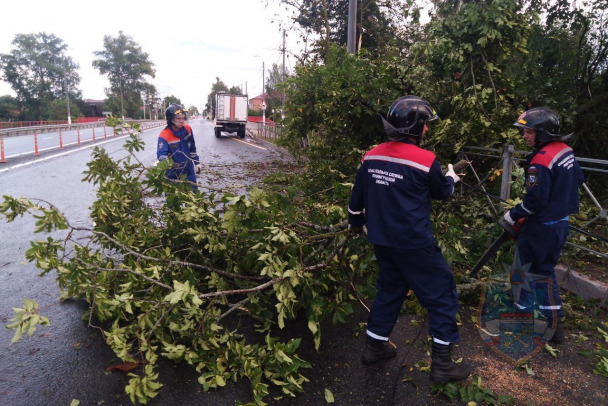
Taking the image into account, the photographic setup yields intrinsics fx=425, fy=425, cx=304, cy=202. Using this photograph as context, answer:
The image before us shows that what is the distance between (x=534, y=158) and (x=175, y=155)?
4.58 meters

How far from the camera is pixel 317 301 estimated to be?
132 inches

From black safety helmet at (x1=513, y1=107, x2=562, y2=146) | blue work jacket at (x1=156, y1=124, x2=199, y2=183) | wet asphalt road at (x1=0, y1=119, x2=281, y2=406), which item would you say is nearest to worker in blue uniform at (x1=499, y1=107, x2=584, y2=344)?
black safety helmet at (x1=513, y1=107, x2=562, y2=146)

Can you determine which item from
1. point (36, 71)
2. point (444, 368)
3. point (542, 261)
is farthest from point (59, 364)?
point (36, 71)

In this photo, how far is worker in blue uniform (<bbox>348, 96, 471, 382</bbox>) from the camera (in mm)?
2893

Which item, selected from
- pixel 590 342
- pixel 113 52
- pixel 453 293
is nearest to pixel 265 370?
pixel 453 293

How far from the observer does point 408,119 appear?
295 cm

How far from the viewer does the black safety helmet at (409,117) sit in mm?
2949

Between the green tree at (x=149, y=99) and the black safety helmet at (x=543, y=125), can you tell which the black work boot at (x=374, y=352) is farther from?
the green tree at (x=149, y=99)

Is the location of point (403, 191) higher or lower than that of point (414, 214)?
higher

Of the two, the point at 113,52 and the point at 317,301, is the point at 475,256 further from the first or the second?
the point at 113,52

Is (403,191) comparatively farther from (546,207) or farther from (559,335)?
(559,335)

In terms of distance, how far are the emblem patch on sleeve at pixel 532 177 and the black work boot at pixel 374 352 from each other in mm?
1713

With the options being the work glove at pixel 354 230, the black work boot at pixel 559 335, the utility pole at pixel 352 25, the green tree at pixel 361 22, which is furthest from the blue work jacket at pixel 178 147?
the green tree at pixel 361 22

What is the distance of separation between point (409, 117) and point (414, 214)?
675mm
